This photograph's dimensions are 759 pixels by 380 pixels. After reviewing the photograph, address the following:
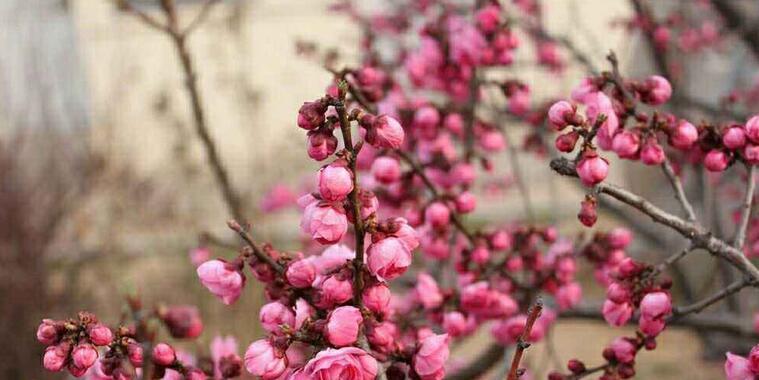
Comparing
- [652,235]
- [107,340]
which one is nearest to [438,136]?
[107,340]

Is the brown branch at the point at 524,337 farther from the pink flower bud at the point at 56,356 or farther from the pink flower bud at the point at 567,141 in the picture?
the pink flower bud at the point at 56,356

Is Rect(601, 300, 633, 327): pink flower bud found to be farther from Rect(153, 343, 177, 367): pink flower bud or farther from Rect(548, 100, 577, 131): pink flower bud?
Rect(153, 343, 177, 367): pink flower bud

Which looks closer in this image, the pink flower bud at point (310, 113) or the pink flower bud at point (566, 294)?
the pink flower bud at point (310, 113)

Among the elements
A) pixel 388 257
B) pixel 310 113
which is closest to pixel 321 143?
pixel 310 113

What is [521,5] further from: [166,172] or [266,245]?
[166,172]

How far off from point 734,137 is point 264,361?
79cm

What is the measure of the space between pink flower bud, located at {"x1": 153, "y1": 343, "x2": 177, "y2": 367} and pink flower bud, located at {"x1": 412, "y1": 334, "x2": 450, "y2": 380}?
319mm

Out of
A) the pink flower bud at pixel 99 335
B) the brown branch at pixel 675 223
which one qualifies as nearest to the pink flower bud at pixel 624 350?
the brown branch at pixel 675 223

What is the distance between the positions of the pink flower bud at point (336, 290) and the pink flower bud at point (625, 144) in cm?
51

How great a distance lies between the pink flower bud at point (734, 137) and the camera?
4.54 feet

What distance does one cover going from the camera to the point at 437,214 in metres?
1.87

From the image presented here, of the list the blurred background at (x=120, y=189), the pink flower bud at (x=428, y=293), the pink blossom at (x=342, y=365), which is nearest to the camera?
the pink blossom at (x=342, y=365)

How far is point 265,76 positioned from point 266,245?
35.1 feet

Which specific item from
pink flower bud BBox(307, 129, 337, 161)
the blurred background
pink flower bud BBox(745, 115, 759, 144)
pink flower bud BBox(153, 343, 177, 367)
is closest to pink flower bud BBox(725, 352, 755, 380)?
pink flower bud BBox(745, 115, 759, 144)
